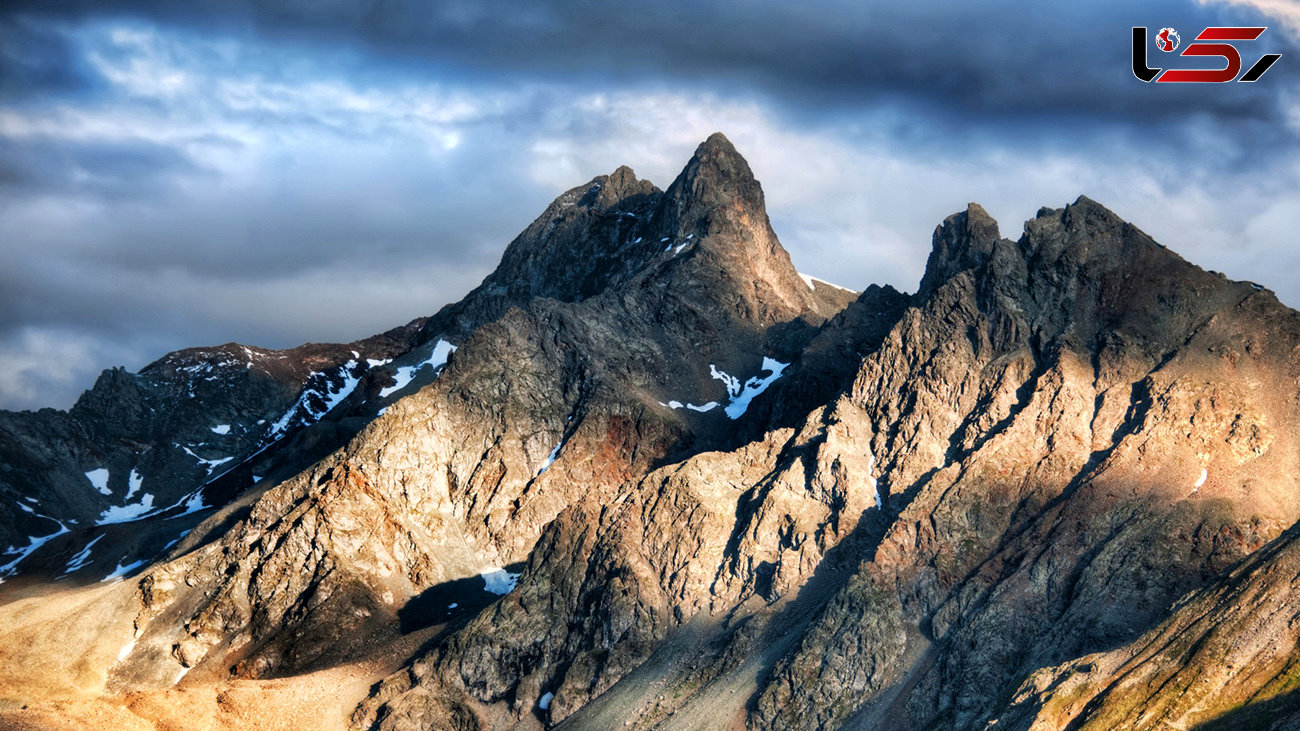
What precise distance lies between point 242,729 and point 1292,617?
5163 inches

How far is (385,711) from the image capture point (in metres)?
197

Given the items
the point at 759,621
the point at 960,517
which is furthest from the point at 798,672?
the point at 960,517

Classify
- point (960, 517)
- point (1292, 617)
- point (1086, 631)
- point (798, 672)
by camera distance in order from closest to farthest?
point (1292, 617)
point (1086, 631)
point (798, 672)
point (960, 517)

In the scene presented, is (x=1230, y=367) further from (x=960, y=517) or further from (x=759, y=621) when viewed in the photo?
(x=759, y=621)

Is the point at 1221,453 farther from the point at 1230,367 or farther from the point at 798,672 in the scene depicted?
the point at 798,672

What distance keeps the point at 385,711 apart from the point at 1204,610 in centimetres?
10833

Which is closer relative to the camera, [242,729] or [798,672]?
[798,672]

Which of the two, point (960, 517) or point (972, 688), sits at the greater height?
point (960, 517)

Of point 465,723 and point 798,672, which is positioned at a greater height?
point 465,723

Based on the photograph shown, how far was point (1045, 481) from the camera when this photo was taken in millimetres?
185250

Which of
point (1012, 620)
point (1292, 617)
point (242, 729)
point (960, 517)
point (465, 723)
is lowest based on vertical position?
point (1292, 617)

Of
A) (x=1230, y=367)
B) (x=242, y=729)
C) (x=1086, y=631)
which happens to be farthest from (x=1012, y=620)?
(x=242, y=729)

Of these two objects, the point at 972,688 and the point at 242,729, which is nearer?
the point at 972,688

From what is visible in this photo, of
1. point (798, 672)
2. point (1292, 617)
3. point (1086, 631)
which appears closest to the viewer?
point (1292, 617)
